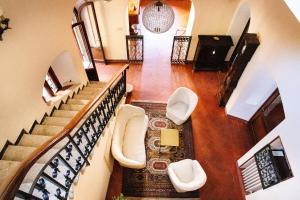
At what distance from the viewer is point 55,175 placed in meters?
2.26

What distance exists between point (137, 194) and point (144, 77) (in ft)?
12.7

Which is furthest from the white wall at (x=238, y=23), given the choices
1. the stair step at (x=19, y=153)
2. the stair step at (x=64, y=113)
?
the stair step at (x=19, y=153)

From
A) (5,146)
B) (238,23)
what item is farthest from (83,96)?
(238,23)

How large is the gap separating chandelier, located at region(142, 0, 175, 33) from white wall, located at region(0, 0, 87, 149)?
1.87 metres

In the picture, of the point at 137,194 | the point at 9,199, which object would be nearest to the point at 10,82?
the point at 9,199

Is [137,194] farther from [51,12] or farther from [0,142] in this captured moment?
[51,12]

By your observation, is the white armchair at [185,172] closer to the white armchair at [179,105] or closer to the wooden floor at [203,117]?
the wooden floor at [203,117]

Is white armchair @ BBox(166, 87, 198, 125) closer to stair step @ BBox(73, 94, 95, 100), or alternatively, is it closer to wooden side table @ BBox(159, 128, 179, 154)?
wooden side table @ BBox(159, 128, 179, 154)

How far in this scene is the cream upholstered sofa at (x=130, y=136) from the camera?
161 inches

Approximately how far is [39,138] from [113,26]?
442 centimetres

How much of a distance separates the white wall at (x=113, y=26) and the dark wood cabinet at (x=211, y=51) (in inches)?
97.7

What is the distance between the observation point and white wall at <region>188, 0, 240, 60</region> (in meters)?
6.01

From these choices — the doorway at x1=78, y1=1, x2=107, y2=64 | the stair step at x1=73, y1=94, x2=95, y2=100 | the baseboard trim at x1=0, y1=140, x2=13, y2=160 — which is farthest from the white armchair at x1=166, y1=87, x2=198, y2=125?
the baseboard trim at x1=0, y1=140, x2=13, y2=160

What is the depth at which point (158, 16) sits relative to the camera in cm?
317
